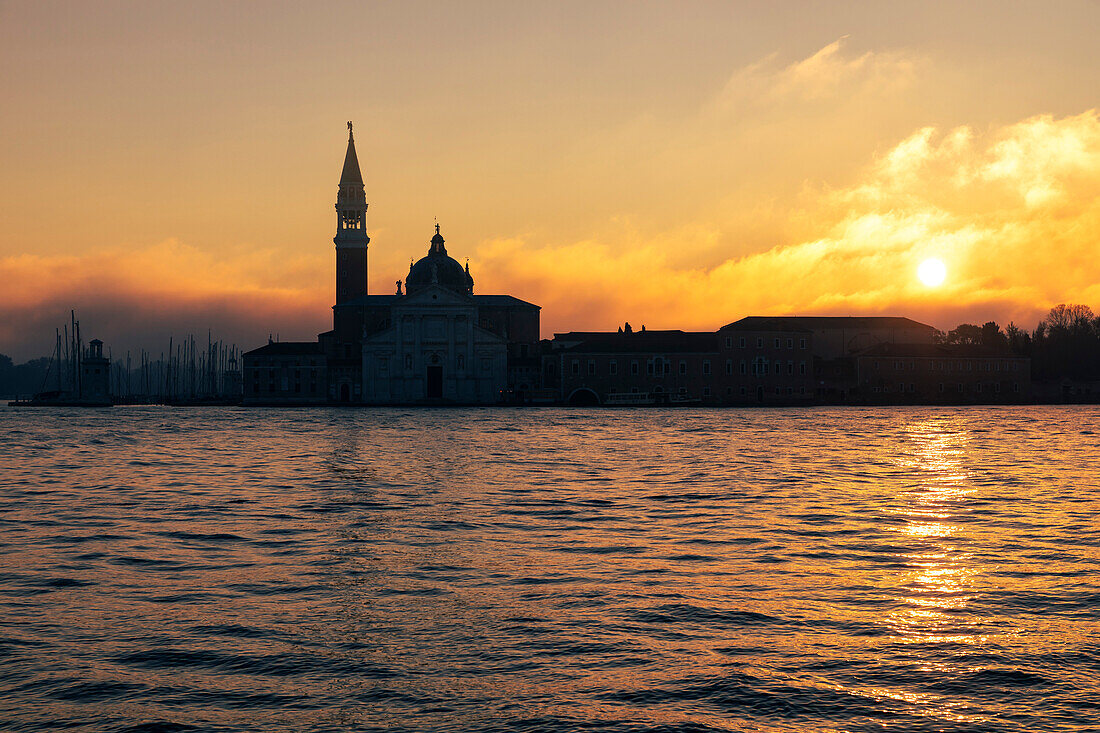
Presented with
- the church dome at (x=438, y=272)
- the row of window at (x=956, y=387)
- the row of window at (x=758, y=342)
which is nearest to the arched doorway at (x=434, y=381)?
the church dome at (x=438, y=272)

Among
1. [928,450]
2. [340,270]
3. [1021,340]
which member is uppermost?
[340,270]

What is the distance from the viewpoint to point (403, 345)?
88688 millimetres

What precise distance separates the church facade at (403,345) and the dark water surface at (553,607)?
224 ft

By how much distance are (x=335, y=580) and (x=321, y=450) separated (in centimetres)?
2371

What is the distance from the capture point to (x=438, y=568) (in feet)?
34.1

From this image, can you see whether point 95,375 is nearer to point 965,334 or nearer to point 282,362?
point 282,362

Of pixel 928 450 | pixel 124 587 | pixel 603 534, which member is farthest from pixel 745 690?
pixel 928 450

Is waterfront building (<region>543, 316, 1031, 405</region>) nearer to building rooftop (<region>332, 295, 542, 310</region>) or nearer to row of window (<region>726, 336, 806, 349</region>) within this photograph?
row of window (<region>726, 336, 806, 349</region>)

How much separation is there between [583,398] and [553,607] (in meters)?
77.3

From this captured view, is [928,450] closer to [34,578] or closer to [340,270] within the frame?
[34,578]

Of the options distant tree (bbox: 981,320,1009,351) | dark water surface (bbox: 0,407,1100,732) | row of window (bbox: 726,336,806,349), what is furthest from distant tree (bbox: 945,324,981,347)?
dark water surface (bbox: 0,407,1100,732)

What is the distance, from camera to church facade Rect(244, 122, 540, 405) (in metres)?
88.2

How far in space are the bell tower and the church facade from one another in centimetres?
9

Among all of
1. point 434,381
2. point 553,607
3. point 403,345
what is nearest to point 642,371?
point 434,381
